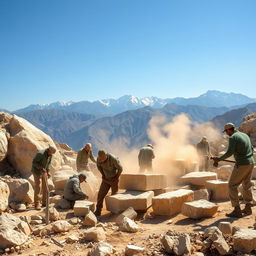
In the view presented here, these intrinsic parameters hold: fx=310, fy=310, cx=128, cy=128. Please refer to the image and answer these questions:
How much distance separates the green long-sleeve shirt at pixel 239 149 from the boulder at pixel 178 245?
5.93ft

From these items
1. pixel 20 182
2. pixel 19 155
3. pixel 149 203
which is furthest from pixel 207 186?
pixel 19 155

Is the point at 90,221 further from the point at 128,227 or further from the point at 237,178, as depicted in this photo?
the point at 237,178

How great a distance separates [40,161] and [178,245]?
4354mm

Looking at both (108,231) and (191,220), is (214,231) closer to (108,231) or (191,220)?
(191,220)

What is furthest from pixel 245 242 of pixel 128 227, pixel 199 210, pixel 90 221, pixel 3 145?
pixel 3 145

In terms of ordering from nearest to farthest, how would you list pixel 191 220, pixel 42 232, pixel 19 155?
1. pixel 42 232
2. pixel 191 220
3. pixel 19 155

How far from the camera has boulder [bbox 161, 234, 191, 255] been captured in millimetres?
4117

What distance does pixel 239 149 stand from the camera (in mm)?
5461

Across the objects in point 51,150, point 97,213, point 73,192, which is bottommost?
point 97,213

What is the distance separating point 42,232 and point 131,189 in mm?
2590

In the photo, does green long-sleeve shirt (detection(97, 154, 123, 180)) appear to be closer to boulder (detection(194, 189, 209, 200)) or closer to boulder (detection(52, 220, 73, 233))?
boulder (detection(52, 220, 73, 233))

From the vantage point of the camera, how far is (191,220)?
5.76 m

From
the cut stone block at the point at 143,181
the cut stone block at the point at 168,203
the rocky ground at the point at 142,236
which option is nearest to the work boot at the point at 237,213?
the rocky ground at the point at 142,236

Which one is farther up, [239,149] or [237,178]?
[239,149]
